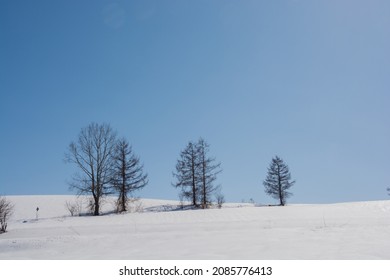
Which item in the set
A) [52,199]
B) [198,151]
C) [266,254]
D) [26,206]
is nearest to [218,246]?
[266,254]

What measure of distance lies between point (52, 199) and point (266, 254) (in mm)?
48499

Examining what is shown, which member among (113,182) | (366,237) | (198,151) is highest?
(198,151)

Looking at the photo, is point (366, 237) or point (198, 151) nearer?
point (366, 237)

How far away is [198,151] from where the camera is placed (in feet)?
136

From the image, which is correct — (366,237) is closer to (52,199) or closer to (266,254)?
(266,254)

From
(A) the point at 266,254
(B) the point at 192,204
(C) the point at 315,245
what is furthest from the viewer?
(B) the point at 192,204

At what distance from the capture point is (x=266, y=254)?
8359 mm

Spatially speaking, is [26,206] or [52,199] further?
[52,199]
